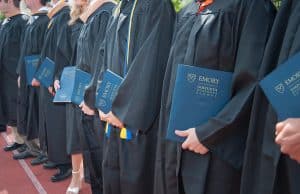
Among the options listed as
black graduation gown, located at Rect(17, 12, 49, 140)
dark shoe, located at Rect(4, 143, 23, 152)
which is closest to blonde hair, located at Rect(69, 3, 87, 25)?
black graduation gown, located at Rect(17, 12, 49, 140)

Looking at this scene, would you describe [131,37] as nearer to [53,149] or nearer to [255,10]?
[255,10]

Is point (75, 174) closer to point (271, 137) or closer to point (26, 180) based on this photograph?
point (26, 180)

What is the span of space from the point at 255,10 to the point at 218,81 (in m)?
0.36

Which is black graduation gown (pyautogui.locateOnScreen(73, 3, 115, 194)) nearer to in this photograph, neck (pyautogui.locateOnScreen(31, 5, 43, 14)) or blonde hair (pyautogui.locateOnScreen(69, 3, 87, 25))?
blonde hair (pyautogui.locateOnScreen(69, 3, 87, 25))

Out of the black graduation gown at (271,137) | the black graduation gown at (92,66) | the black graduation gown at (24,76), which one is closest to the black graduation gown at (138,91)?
the black graduation gown at (92,66)

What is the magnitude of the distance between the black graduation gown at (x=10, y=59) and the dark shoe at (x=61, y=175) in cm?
148

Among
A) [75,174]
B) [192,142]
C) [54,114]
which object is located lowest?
[75,174]

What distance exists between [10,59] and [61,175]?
6.47 ft

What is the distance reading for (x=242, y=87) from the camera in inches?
70.9

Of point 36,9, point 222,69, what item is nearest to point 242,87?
point 222,69

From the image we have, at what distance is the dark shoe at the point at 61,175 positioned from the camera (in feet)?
14.9

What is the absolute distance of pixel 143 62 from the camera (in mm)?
2361

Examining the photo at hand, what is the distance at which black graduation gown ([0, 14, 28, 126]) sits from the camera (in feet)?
18.1

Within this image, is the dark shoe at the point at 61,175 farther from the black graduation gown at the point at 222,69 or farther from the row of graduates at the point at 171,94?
the black graduation gown at the point at 222,69
